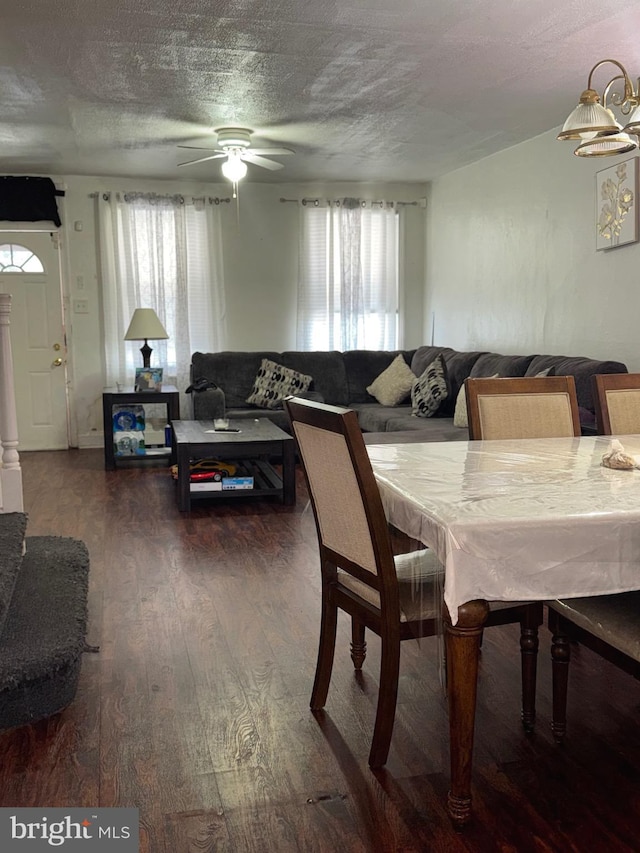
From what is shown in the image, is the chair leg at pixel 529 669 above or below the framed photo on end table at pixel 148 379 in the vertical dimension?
below

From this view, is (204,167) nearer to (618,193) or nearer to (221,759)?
(618,193)

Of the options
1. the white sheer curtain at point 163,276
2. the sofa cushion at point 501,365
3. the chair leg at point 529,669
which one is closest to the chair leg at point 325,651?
the chair leg at point 529,669

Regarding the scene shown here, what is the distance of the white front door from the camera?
23.1 feet

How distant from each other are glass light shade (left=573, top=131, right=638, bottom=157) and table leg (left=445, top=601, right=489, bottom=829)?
5.16 ft

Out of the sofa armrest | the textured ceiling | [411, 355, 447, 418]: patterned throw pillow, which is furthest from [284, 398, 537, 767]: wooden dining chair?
the sofa armrest

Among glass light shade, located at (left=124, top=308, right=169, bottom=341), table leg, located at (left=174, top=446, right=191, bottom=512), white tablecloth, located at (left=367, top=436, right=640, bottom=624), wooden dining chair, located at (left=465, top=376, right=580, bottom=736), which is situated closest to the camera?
white tablecloth, located at (left=367, top=436, right=640, bottom=624)

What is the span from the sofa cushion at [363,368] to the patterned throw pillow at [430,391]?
3.02 feet

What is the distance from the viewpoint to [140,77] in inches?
163

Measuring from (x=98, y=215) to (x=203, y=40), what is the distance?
376 centimetres

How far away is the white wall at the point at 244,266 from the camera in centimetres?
709

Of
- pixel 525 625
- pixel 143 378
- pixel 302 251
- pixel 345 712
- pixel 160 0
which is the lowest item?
pixel 345 712

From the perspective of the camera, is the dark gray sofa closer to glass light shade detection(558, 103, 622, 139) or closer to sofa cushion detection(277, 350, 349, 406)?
sofa cushion detection(277, 350, 349, 406)

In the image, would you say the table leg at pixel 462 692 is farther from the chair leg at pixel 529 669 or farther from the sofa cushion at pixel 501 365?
the sofa cushion at pixel 501 365

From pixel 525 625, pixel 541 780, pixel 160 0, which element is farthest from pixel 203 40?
pixel 541 780
